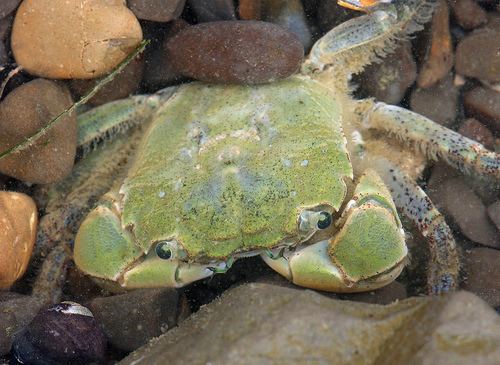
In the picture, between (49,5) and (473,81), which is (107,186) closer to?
(49,5)

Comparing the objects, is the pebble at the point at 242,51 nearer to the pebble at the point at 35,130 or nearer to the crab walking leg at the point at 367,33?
the crab walking leg at the point at 367,33

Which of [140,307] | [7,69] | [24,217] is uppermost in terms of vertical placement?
[7,69]

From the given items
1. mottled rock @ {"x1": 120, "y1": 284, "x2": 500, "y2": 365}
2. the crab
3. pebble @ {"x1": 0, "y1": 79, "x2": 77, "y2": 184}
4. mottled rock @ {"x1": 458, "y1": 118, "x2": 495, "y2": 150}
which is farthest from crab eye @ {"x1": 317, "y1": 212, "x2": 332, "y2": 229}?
pebble @ {"x1": 0, "y1": 79, "x2": 77, "y2": 184}

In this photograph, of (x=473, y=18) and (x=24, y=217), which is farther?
(x=473, y=18)

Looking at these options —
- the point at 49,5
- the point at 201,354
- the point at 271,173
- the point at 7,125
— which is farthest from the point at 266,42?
the point at 201,354

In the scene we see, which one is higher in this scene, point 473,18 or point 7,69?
point 7,69

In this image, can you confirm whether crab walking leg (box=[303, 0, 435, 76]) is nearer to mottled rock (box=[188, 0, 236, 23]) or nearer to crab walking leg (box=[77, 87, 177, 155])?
mottled rock (box=[188, 0, 236, 23])
